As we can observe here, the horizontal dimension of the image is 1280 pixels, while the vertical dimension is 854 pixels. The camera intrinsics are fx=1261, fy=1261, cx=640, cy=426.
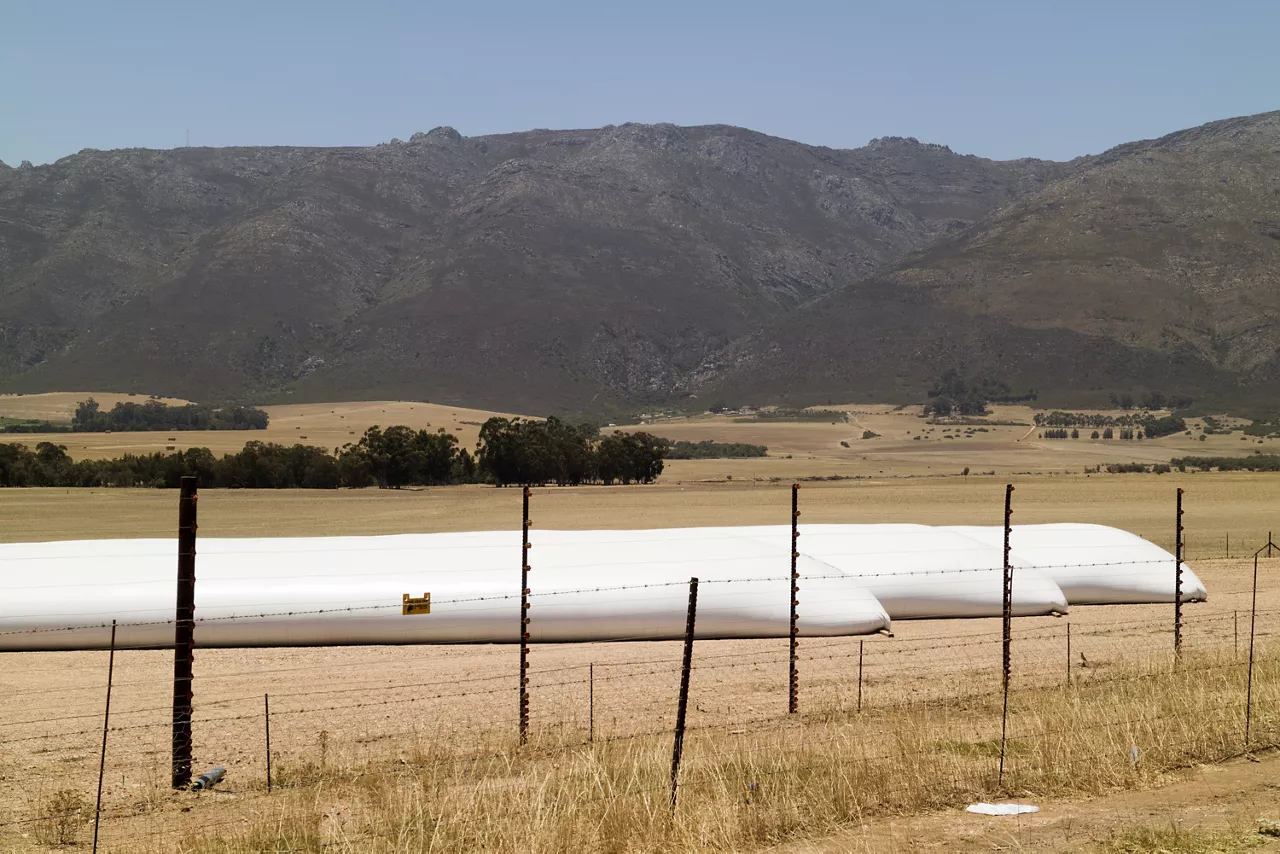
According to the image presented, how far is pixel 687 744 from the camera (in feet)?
43.3

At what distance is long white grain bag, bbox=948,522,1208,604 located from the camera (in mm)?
25062

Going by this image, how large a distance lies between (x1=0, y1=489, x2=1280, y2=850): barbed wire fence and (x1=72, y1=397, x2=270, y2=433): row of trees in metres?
89.4

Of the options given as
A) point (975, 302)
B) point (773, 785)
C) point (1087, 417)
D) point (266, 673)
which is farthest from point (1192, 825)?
point (975, 302)

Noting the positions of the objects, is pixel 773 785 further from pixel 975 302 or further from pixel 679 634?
pixel 975 302

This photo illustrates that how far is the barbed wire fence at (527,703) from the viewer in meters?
11.8

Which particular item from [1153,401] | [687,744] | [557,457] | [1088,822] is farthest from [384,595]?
[1153,401]

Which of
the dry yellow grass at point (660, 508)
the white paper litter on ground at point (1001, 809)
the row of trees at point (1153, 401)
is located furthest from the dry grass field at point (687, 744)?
the row of trees at point (1153, 401)

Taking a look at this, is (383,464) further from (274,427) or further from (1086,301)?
(1086,301)

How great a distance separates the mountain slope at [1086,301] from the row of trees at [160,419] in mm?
70954

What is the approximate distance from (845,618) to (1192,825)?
11188 mm

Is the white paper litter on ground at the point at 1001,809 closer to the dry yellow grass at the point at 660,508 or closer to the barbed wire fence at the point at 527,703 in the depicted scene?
the barbed wire fence at the point at 527,703

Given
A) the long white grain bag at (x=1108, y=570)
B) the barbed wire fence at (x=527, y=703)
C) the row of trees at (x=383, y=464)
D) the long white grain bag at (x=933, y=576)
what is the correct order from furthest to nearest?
the row of trees at (x=383, y=464)
the long white grain bag at (x=1108, y=570)
the long white grain bag at (x=933, y=576)
the barbed wire fence at (x=527, y=703)

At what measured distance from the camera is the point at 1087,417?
408ft

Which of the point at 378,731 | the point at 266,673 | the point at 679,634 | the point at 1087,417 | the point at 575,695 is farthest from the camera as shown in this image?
the point at 1087,417
